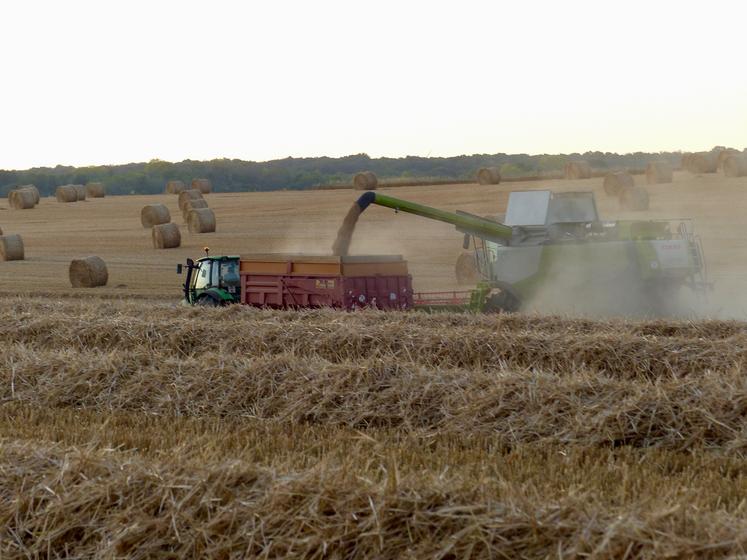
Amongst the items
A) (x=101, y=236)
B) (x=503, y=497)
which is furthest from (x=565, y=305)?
(x=101, y=236)

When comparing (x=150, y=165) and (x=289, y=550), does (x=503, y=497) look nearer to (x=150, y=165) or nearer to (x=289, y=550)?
(x=289, y=550)

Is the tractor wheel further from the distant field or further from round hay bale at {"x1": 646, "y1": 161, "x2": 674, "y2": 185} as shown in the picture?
Result: round hay bale at {"x1": 646, "y1": 161, "x2": 674, "y2": 185}

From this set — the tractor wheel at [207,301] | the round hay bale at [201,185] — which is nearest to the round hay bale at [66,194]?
the round hay bale at [201,185]

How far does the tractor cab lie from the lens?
56.5 feet

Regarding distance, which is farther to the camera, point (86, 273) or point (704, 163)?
point (704, 163)

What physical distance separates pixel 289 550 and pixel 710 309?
1287 cm

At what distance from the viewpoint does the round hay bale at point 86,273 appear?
24.4 meters

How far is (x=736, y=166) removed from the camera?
38.9 meters

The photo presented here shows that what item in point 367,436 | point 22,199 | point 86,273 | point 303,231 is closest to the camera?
point 367,436

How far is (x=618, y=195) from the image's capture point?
33.2 meters

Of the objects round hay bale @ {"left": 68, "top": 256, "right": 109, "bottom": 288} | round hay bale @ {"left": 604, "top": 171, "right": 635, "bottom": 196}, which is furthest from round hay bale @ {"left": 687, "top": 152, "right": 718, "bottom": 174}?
round hay bale @ {"left": 68, "top": 256, "right": 109, "bottom": 288}

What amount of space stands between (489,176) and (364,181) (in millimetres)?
5572

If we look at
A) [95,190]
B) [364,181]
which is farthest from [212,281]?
[95,190]

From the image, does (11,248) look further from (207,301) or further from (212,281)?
(207,301)
